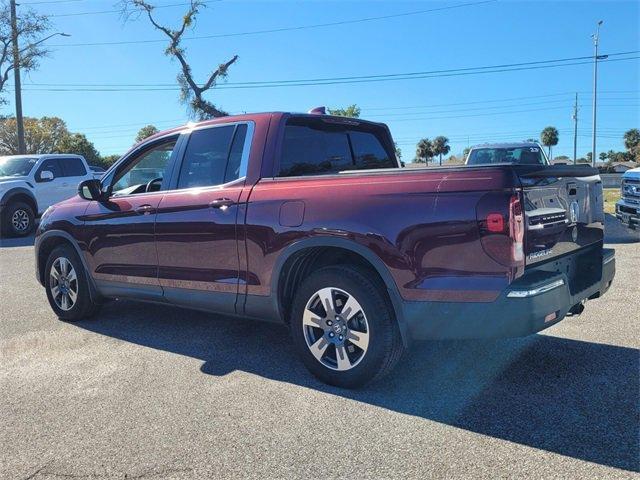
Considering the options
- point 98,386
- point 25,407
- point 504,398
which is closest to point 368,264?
point 504,398

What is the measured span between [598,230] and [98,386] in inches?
154

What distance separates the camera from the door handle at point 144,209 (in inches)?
192

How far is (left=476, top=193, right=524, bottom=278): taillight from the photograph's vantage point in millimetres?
3088

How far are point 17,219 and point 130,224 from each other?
10.6 meters

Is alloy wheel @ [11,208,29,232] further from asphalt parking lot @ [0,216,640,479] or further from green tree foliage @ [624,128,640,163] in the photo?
green tree foliage @ [624,128,640,163]

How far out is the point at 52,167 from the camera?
14766mm

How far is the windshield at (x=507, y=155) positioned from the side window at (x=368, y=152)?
23.7ft

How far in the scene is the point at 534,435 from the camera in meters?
3.14

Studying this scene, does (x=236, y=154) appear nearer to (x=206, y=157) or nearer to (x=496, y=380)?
(x=206, y=157)

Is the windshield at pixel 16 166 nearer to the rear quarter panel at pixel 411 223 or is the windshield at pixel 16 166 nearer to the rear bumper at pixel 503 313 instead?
the rear quarter panel at pixel 411 223

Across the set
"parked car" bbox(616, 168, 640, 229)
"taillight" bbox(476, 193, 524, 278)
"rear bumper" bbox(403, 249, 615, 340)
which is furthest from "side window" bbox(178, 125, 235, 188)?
"parked car" bbox(616, 168, 640, 229)

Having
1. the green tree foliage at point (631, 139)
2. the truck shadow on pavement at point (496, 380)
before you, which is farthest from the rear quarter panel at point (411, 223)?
the green tree foliage at point (631, 139)

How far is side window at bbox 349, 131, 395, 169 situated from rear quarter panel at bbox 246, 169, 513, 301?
1.18 metres

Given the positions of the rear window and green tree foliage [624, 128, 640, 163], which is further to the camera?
green tree foliage [624, 128, 640, 163]
